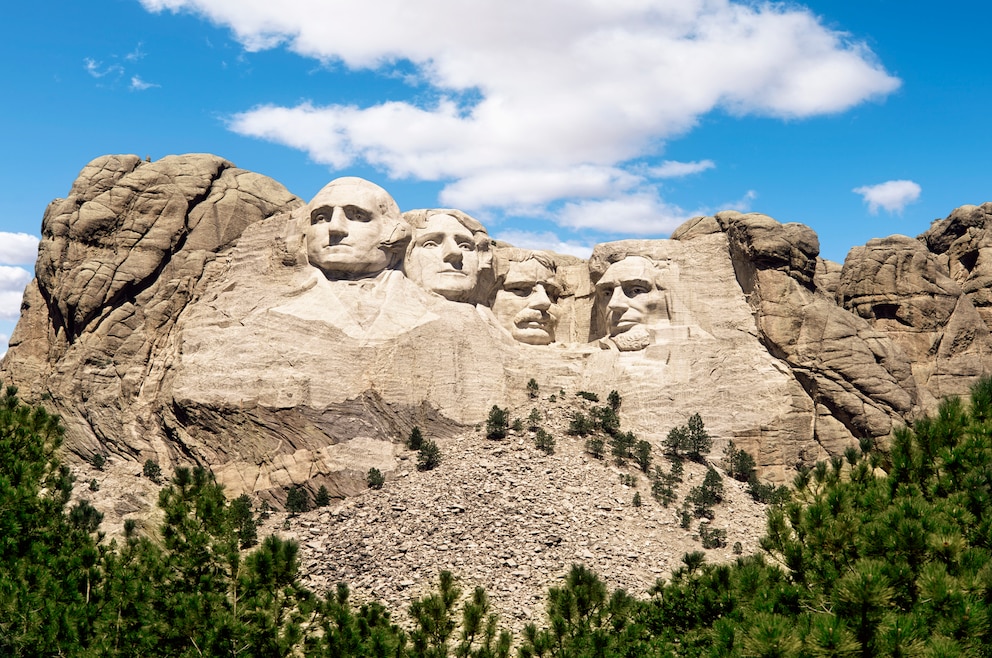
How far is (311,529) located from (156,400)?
655 cm

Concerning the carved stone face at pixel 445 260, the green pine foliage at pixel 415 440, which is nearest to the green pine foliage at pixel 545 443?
the green pine foliage at pixel 415 440

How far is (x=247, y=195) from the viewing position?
41469 millimetres

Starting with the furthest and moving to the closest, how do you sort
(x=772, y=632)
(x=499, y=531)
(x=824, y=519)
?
(x=499, y=531) → (x=824, y=519) → (x=772, y=632)

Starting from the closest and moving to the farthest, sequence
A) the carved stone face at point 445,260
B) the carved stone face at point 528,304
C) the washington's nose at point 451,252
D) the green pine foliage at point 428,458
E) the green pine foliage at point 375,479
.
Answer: the green pine foliage at point 375,479 < the green pine foliage at point 428,458 < the carved stone face at point 445,260 < the washington's nose at point 451,252 < the carved stone face at point 528,304

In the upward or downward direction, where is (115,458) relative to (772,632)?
upward

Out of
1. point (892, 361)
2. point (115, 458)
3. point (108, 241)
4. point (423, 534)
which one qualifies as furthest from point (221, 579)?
point (892, 361)

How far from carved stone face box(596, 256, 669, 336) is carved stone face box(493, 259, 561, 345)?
214cm

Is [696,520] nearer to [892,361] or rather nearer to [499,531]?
[499,531]

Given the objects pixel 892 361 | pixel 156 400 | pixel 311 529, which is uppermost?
pixel 892 361

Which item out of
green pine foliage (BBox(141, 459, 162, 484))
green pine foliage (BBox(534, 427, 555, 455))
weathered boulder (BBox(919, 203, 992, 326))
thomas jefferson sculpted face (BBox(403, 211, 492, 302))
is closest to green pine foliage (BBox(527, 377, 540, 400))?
green pine foliage (BBox(534, 427, 555, 455))

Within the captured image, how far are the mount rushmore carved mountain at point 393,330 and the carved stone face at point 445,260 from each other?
65 millimetres

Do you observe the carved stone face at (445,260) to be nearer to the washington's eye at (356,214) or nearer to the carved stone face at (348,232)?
the carved stone face at (348,232)

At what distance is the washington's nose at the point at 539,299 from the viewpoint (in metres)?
42.5

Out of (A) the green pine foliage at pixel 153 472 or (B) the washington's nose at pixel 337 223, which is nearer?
(A) the green pine foliage at pixel 153 472
